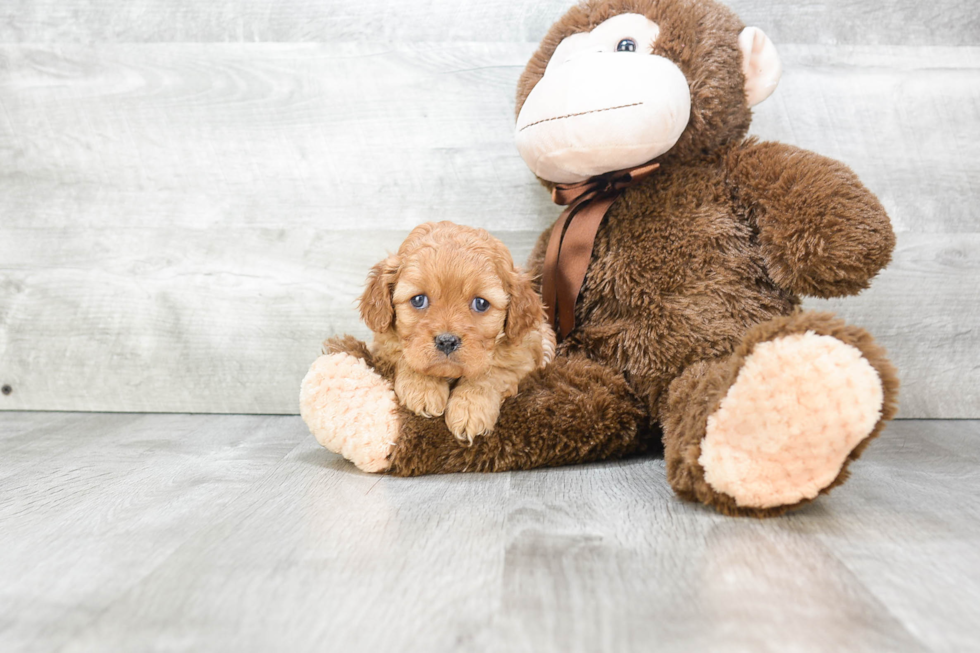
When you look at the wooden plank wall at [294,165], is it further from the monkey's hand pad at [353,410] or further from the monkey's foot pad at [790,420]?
the monkey's foot pad at [790,420]

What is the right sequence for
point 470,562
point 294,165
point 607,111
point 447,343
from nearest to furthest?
point 470,562 → point 447,343 → point 607,111 → point 294,165

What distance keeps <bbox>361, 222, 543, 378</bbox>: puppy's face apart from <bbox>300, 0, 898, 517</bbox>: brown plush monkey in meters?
0.10

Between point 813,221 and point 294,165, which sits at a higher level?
point 294,165

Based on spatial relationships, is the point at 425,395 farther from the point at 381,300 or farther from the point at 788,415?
the point at 788,415

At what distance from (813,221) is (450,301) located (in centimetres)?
49

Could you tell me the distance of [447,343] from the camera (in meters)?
0.90

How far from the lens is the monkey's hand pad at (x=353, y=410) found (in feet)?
3.25

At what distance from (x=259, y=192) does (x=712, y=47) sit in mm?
878

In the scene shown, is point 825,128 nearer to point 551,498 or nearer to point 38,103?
point 551,498

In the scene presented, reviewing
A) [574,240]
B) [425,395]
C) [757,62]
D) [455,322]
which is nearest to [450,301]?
[455,322]

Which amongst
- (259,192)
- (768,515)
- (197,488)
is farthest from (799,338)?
(259,192)

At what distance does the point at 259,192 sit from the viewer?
4.78 ft

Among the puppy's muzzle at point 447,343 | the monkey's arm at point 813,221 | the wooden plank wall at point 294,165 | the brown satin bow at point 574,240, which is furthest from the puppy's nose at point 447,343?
the wooden plank wall at point 294,165

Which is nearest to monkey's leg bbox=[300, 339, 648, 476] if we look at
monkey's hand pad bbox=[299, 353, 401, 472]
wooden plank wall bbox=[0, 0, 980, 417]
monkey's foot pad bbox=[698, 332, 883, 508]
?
monkey's hand pad bbox=[299, 353, 401, 472]
